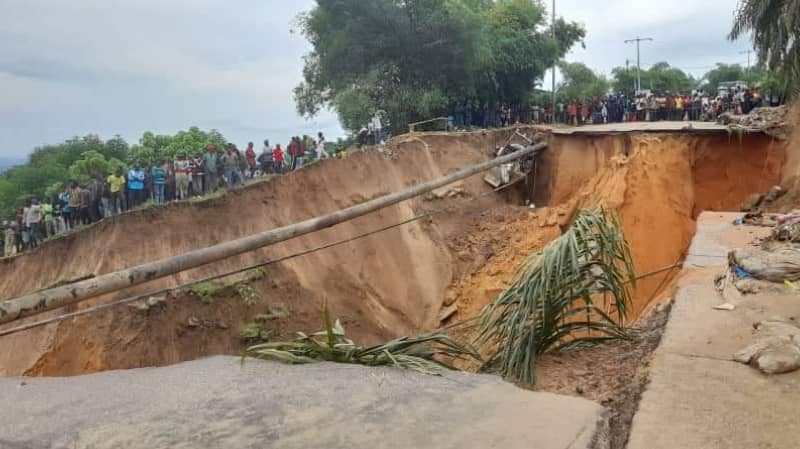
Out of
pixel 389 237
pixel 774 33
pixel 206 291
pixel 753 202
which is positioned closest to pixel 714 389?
pixel 206 291

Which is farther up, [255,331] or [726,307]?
[726,307]

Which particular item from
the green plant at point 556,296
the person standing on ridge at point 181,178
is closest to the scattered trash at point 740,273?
the green plant at point 556,296

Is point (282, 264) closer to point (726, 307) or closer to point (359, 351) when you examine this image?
point (359, 351)

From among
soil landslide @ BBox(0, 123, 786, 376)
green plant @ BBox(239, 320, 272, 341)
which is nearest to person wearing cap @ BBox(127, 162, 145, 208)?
soil landslide @ BBox(0, 123, 786, 376)

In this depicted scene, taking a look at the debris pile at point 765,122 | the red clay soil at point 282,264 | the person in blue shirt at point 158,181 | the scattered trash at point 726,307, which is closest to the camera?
the scattered trash at point 726,307

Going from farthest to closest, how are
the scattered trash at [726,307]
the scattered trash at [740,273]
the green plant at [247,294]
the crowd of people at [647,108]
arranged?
the crowd of people at [647,108] < the green plant at [247,294] < the scattered trash at [740,273] < the scattered trash at [726,307]

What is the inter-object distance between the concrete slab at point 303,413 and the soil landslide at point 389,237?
5.36 metres

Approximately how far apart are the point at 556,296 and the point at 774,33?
30.6ft

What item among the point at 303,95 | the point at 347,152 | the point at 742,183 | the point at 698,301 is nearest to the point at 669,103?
the point at 742,183

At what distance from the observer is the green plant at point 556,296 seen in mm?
4641

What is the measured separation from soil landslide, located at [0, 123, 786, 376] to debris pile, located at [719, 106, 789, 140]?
242 mm

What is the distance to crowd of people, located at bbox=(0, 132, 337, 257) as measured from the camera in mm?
13047

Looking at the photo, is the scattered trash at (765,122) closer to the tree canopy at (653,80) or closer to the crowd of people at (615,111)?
the crowd of people at (615,111)

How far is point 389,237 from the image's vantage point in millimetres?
14250
